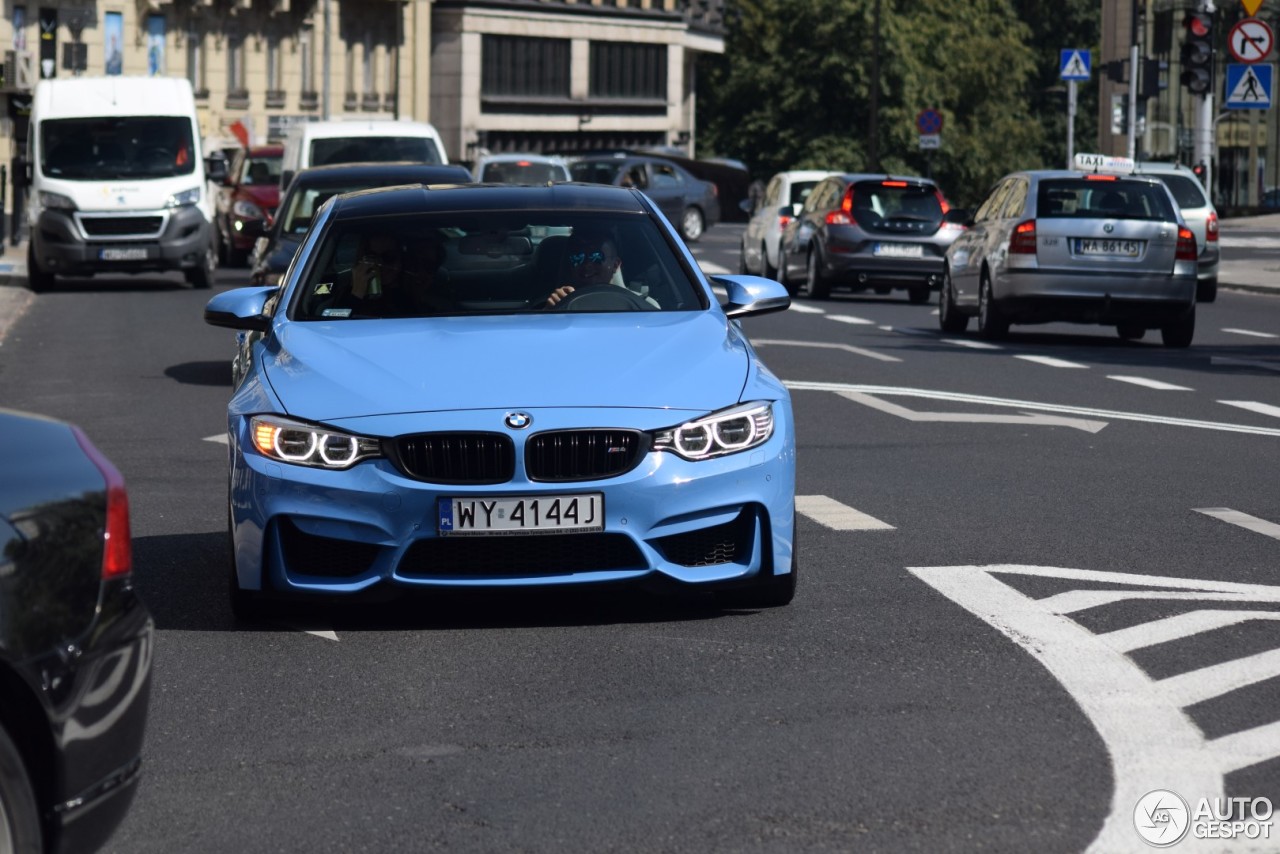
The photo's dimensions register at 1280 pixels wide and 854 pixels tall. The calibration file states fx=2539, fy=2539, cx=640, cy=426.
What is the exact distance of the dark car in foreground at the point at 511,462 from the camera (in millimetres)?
7125

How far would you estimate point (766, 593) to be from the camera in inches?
302

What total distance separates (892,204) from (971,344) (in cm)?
825

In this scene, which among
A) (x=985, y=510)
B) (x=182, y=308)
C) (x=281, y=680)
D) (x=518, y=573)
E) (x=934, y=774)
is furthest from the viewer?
(x=182, y=308)

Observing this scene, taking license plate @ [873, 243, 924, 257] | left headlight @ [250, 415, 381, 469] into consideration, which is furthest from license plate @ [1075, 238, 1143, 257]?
left headlight @ [250, 415, 381, 469]

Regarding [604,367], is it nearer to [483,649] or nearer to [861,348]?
[483,649]

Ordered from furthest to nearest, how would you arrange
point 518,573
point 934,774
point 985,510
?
1. point 985,510
2. point 518,573
3. point 934,774

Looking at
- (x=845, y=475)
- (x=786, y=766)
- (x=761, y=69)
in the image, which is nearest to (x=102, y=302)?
(x=845, y=475)

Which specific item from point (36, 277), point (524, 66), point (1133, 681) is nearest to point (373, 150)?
point (36, 277)

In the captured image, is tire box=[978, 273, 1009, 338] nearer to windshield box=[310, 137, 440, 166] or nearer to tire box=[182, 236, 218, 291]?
windshield box=[310, 137, 440, 166]

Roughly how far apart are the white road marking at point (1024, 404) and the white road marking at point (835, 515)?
13.3 feet

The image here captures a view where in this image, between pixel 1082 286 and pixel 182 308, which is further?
pixel 182 308

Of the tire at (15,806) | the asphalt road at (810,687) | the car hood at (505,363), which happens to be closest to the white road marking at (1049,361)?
the asphalt road at (810,687)

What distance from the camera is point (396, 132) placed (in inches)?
1126

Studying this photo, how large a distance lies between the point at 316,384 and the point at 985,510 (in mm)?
3608
